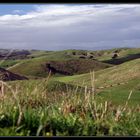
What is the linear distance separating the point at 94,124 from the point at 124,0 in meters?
1.99

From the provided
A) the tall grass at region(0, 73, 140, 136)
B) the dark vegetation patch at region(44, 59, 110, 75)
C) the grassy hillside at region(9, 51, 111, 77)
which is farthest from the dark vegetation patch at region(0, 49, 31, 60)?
the dark vegetation patch at region(44, 59, 110, 75)

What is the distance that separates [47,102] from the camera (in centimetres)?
802

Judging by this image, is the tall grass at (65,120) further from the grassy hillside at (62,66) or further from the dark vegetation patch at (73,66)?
the dark vegetation patch at (73,66)

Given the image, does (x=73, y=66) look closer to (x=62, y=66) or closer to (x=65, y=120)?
(x=62, y=66)

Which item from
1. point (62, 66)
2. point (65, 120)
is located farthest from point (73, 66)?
point (65, 120)

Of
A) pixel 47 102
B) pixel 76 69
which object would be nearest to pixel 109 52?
pixel 76 69

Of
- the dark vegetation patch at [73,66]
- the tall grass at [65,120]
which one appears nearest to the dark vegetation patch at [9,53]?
the tall grass at [65,120]

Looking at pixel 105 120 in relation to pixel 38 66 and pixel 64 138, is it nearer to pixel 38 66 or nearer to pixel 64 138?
pixel 64 138

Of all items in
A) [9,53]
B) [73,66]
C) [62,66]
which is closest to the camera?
[9,53]

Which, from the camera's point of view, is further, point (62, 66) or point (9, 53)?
point (62, 66)

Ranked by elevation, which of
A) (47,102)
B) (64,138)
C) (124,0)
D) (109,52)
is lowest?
(109,52)

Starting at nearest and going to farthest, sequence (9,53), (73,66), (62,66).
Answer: (9,53), (62,66), (73,66)

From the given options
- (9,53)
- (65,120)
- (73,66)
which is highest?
(9,53)

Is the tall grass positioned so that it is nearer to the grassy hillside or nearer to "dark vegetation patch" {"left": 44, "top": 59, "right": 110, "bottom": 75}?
the grassy hillside
